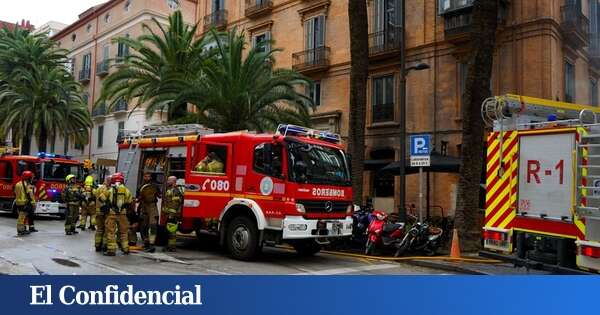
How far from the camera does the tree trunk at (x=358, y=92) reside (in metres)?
16.1

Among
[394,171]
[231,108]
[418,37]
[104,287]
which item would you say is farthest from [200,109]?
[104,287]

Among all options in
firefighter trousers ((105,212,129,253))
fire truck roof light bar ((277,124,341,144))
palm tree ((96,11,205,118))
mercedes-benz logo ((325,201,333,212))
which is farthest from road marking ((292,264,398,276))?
palm tree ((96,11,205,118))

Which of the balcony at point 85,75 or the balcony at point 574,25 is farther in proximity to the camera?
the balcony at point 85,75

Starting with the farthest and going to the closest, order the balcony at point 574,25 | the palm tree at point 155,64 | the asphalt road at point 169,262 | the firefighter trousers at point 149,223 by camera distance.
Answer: the palm tree at point 155,64 < the balcony at point 574,25 < the firefighter trousers at point 149,223 < the asphalt road at point 169,262

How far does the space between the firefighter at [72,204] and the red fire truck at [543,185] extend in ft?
37.2

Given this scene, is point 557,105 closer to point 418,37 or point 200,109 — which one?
point 200,109

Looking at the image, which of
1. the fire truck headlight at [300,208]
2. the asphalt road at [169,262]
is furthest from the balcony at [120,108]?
the fire truck headlight at [300,208]

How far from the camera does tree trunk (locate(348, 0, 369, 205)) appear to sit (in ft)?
52.8

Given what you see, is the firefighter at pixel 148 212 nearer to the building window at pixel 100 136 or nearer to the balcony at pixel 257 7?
the balcony at pixel 257 7

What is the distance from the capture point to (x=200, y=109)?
1930 cm

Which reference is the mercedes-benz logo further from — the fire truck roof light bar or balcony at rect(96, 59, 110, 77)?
balcony at rect(96, 59, 110, 77)

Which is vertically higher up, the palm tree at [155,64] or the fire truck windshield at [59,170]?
the palm tree at [155,64]

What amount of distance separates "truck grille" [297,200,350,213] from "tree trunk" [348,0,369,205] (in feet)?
14.1

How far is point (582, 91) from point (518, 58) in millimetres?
4067
